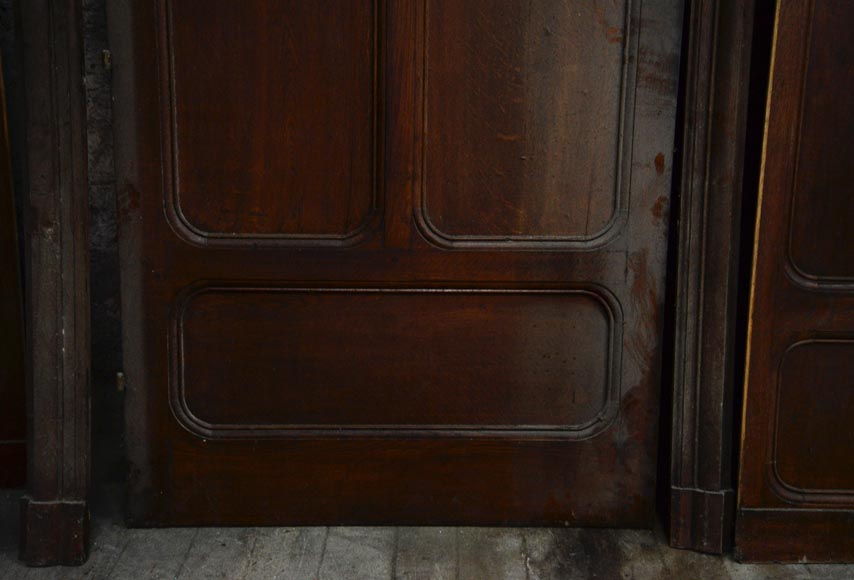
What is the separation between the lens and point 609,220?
220 cm

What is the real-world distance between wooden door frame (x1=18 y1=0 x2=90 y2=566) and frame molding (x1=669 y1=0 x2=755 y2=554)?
4.98ft

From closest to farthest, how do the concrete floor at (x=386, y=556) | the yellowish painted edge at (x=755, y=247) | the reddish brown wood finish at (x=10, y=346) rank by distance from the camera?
1. the yellowish painted edge at (x=755, y=247)
2. the concrete floor at (x=386, y=556)
3. the reddish brown wood finish at (x=10, y=346)

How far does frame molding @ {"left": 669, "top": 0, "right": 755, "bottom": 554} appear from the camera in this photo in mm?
2068

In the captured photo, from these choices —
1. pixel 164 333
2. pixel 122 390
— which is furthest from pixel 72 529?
pixel 164 333

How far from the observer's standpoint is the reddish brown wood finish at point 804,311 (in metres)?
2.04

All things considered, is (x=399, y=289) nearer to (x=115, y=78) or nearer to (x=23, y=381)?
(x=115, y=78)

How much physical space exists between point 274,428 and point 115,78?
0.98m

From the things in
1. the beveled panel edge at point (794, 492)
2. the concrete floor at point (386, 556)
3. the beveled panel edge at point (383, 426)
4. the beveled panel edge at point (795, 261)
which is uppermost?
the beveled panel edge at point (795, 261)

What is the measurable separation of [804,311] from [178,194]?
5.31 ft

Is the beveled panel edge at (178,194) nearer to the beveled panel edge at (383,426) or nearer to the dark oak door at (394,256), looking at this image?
the dark oak door at (394,256)

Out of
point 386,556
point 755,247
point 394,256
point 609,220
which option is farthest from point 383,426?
point 755,247

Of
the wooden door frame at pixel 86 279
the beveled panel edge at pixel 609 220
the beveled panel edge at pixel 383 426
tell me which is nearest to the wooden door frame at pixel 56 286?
the wooden door frame at pixel 86 279

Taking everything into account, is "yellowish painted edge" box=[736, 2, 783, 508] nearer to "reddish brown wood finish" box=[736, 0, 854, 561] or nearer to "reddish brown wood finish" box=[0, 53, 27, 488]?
"reddish brown wood finish" box=[736, 0, 854, 561]

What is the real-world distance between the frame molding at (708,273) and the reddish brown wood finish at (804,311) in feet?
0.20
